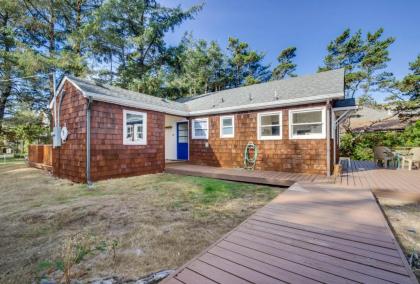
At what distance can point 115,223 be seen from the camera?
3283mm

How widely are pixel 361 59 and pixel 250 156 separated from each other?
16.9 metres

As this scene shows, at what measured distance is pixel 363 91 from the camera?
17188mm

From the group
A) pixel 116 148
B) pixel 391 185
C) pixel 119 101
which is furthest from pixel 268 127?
pixel 116 148

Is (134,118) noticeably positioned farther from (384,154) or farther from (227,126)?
(384,154)

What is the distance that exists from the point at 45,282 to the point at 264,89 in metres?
8.93

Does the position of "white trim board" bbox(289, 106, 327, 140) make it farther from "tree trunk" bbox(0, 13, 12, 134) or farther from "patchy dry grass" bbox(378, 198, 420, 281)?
"tree trunk" bbox(0, 13, 12, 134)

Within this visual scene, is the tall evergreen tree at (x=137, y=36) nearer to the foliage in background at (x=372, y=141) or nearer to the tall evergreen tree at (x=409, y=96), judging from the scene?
the foliage in background at (x=372, y=141)

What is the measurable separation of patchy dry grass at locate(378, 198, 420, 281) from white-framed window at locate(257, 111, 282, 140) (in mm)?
3598

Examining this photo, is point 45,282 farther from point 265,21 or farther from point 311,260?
point 265,21

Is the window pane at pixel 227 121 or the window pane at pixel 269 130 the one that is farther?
the window pane at pixel 227 121

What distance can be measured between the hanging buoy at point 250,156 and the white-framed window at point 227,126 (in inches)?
34.7

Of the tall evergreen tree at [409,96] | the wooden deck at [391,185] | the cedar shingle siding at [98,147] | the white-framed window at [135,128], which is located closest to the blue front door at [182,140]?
the cedar shingle siding at [98,147]

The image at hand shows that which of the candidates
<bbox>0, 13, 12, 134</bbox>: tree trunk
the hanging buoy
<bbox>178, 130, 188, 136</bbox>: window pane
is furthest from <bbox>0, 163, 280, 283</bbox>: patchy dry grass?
<bbox>0, 13, 12, 134</bbox>: tree trunk

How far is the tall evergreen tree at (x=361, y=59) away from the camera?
1602 cm
